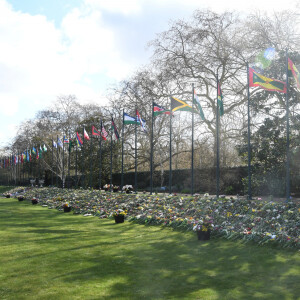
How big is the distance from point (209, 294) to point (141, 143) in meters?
31.8

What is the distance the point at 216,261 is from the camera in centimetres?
748

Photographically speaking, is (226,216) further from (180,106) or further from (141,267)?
(180,106)

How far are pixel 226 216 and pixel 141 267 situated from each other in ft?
16.8

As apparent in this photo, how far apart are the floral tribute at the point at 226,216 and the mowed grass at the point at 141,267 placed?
0.47 m

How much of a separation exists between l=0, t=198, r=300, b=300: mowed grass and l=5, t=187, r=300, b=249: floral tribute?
1.54ft

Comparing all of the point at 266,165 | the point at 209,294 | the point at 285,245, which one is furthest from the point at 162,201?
the point at 209,294

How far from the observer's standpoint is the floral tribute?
9.20 meters

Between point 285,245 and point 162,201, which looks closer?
point 285,245

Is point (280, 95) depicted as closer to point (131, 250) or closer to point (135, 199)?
point (135, 199)

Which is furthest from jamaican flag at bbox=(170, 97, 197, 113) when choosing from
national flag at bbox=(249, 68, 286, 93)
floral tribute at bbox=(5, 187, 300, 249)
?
national flag at bbox=(249, 68, 286, 93)

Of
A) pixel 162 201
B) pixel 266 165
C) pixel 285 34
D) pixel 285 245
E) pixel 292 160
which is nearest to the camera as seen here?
pixel 285 245

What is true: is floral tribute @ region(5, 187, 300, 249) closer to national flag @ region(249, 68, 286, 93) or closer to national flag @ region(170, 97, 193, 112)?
national flag @ region(249, 68, 286, 93)

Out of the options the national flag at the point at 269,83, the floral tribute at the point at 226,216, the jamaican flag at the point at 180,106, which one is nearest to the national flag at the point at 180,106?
the jamaican flag at the point at 180,106

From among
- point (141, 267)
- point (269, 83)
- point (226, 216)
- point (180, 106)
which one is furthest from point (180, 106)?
point (141, 267)
